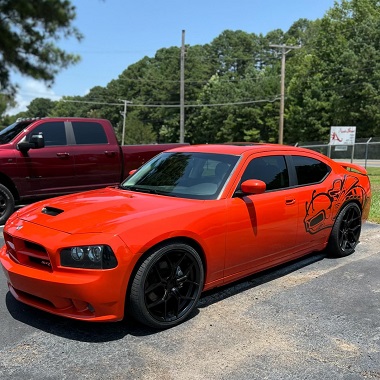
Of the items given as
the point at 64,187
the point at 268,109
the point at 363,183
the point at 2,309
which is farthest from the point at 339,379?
the point at 268,109

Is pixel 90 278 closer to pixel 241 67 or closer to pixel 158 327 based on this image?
pixel 158 327

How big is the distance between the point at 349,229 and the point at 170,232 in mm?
3137

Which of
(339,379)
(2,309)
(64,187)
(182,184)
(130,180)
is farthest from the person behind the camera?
(64,187)

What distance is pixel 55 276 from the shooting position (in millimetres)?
3197

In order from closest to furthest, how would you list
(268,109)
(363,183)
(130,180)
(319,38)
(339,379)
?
(339,379), (130,180), (363,183), (319,38), (268,109)

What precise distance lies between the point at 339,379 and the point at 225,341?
2.83ft

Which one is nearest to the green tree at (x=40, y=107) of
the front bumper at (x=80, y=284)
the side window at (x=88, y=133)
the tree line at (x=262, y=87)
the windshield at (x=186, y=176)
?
the tree line at (x=262, y=87)

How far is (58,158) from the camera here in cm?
816

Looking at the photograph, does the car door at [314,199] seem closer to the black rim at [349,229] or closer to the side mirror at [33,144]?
the black rim at [349,229]

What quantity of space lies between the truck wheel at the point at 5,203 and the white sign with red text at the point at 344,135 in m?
14.5

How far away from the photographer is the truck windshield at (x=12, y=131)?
25.9 ft

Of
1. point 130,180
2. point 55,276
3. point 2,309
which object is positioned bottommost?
point 2,309

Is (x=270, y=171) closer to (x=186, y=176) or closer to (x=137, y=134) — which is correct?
(x=186, y=176)

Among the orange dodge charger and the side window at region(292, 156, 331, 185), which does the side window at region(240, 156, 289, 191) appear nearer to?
the orange dodge charger
